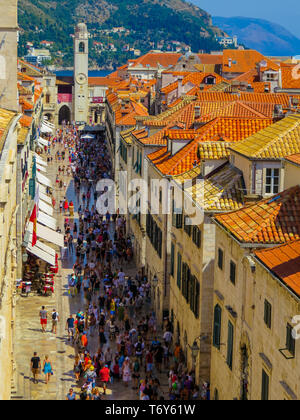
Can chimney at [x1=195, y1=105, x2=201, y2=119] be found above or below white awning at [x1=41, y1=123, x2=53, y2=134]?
above

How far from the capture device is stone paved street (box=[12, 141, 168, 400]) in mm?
33875

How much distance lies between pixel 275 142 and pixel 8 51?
16.8 metres

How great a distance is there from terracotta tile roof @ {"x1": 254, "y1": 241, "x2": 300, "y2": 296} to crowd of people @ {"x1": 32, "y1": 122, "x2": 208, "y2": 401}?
8.75 meters

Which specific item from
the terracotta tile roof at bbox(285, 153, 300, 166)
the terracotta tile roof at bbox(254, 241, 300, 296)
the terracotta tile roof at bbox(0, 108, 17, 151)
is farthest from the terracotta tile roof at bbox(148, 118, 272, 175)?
the terracotta tile roof at bbox(254, 241, 300, 296)

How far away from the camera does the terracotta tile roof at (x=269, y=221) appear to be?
2658 centimetres

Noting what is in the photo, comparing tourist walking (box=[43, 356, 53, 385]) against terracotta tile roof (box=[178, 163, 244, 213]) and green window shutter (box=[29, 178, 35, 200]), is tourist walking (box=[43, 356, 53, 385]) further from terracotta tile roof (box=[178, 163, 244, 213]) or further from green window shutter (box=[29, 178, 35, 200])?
green window shutter (box=[29, 178, 35, 200])

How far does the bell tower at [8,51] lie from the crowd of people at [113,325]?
11.1m

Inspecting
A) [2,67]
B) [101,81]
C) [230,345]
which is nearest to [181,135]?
[2,67]

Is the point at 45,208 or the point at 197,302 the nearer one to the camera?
the point at 197,302

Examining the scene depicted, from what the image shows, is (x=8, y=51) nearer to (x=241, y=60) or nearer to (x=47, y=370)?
(x=47, y=370)

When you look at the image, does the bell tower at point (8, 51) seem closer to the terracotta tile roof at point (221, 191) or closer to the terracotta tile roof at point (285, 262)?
the terracotta tile roof at point (221, 191)

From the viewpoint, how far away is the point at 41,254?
48938mm

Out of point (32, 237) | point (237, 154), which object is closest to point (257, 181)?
point (237, 154)

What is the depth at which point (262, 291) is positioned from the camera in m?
24.3
